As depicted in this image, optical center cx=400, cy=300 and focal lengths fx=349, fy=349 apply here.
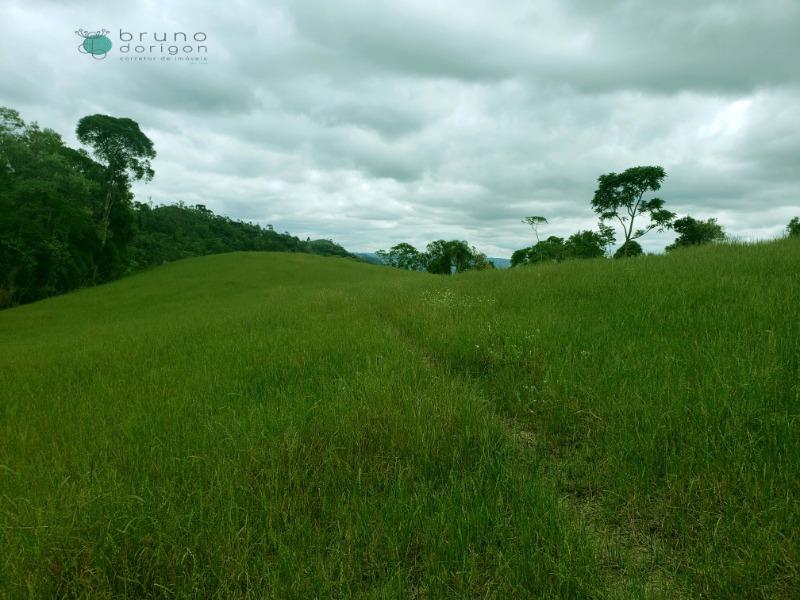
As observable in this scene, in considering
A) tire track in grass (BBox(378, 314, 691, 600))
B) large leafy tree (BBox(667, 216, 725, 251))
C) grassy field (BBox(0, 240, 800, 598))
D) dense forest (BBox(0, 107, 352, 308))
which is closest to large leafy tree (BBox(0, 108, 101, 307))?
dense forest (BBox(0, 107, 352, 308))

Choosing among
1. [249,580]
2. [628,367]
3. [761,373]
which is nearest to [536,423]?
[628,367]

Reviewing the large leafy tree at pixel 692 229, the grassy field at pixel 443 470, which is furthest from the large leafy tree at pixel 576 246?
the grassy field at pixel 443 470

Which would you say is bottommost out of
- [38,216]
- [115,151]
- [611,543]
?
[611,543]

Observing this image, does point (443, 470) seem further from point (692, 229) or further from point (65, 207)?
point (692, 229)

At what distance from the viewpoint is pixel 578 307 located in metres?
7.10

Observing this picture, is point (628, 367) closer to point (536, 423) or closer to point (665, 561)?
point (536, 423)

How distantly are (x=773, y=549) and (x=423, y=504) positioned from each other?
1.87 meters

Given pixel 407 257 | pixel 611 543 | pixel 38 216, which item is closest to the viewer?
pixel 611 543

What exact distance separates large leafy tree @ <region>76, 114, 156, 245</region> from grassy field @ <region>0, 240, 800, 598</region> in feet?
176

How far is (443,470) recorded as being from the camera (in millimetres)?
2801

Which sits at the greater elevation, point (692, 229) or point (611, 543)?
point (692, 229)

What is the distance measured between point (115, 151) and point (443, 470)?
197ft

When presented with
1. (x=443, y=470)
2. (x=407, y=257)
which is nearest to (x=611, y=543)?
(x=443, y=470)

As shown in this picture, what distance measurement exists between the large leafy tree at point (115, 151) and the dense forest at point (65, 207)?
4.0 inches
